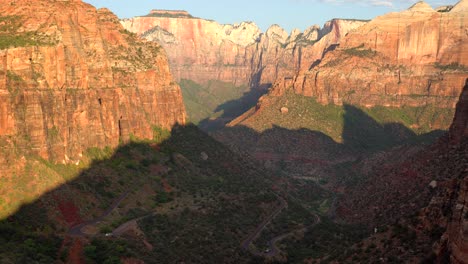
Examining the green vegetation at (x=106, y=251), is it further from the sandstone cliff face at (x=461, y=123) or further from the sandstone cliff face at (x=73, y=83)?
the sandstone cliff face at (x=461, y=123)

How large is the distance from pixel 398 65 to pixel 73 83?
130019 mm

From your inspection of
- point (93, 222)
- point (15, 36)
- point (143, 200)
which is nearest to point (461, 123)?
point (143, 200)

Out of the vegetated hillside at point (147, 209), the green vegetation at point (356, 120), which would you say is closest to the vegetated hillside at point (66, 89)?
the vegetated hillside at point (147, 209)

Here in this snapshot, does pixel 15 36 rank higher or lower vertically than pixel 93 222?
higher

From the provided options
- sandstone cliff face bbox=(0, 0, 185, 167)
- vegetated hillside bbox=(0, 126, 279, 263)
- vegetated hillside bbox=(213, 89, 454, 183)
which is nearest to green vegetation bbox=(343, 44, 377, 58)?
vegetated hillside bbox=(213, 89, 454, 183)

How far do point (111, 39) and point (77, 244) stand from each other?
49.9 m

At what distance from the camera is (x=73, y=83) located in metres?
87.4

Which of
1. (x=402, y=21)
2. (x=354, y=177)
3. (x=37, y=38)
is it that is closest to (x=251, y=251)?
(x=37, y=38)

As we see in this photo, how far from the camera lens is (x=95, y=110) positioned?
90.1 metres

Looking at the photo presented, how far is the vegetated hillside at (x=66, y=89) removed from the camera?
2857 inches

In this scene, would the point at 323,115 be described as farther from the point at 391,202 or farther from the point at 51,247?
the point at 51,247

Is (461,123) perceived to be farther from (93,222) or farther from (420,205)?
(93,222)

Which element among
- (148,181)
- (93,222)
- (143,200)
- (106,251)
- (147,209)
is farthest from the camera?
(148,181)

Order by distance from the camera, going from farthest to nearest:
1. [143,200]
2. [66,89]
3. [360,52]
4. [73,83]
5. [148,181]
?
[360,52]
[148,181]
[143,200]
[73,83]
[66,89]
